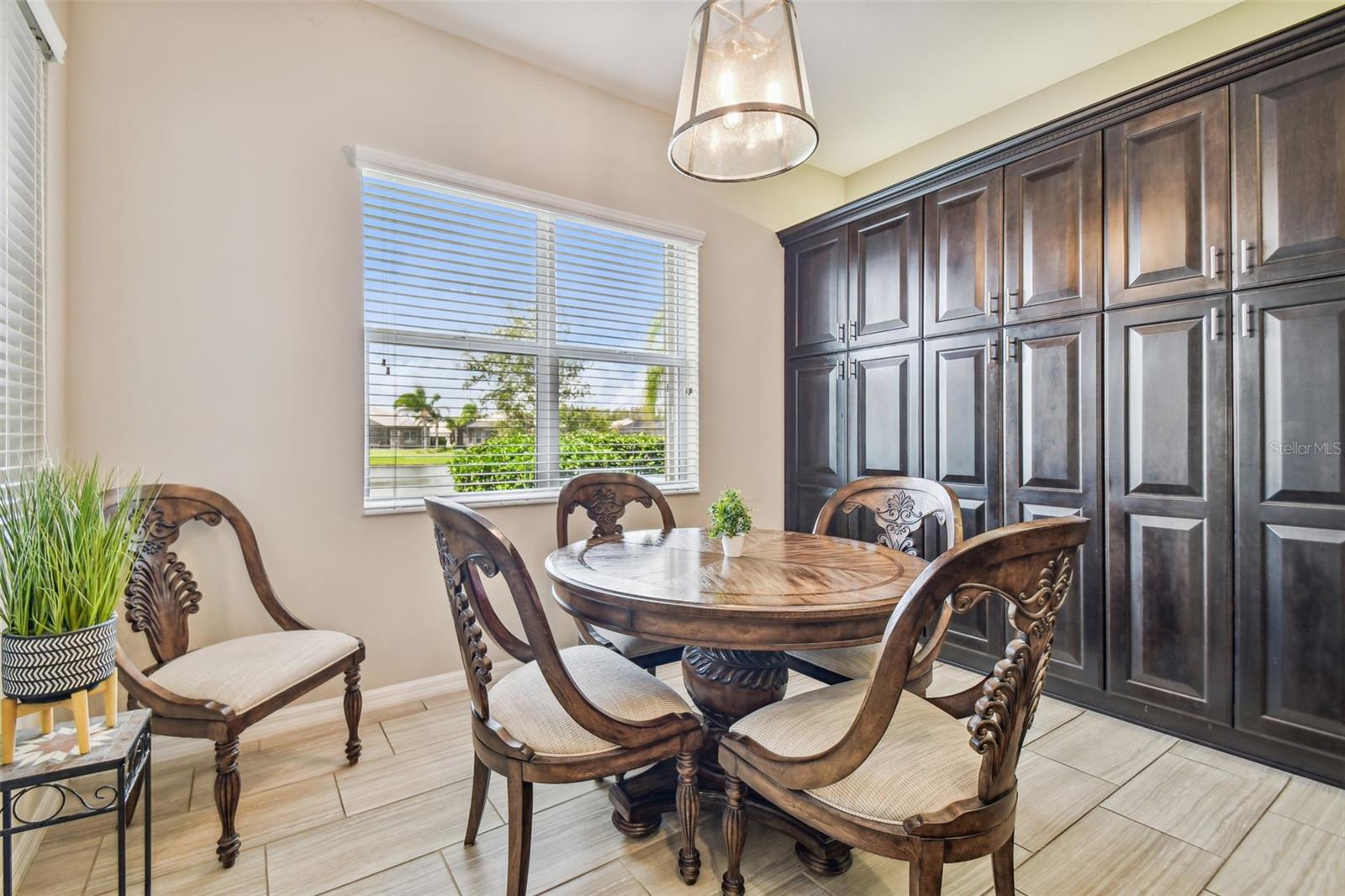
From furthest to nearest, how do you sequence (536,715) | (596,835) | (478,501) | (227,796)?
(478,501), (596,835), (227,796), (536,715)

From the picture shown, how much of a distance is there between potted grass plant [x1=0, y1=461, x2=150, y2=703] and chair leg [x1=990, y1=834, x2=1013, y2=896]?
1.94 m

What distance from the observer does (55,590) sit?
1.21 meters

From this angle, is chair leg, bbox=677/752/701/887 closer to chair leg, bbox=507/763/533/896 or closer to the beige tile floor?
the beige tile floor

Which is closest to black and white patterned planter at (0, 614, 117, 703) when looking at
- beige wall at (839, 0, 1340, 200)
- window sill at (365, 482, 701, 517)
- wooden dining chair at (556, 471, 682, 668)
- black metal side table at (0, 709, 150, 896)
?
black metal side table at (0, 709, 150, 896)

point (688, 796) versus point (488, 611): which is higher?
point (488, 611)

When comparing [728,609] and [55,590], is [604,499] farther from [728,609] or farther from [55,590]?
[55,590]

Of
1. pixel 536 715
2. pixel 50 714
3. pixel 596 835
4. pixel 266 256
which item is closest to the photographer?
pixel 50 714

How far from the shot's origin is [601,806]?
69.6 inches

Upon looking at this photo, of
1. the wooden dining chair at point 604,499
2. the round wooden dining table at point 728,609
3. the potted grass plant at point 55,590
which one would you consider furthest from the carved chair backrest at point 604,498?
the potted grass plant at point 55,590

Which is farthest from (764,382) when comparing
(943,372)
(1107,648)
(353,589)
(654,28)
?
(353,589)

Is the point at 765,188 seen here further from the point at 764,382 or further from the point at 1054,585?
the point at 1054,585

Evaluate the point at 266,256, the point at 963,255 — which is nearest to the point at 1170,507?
the point at 963,255

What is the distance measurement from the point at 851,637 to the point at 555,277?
229 cm

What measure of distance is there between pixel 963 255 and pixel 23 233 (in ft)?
11.5
